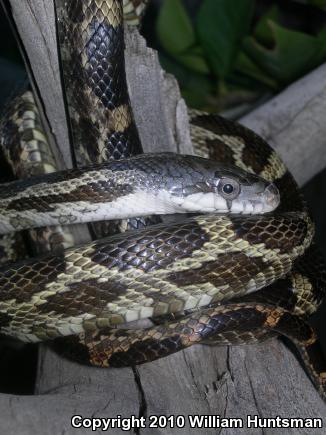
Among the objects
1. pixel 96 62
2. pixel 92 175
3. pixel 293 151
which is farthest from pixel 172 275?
pixel 293 151

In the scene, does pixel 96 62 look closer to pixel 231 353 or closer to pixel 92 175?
pixel 92 175

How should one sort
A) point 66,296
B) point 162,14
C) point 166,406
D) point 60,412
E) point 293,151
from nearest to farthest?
point 60,412
point 166,406
point 66,296
point 293,151
point 162,14

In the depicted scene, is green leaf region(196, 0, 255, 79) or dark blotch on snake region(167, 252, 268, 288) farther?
green leaf region(196, 0, 255, 79)

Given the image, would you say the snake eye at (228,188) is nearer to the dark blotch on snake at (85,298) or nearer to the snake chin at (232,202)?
the snake chin at (232,202)

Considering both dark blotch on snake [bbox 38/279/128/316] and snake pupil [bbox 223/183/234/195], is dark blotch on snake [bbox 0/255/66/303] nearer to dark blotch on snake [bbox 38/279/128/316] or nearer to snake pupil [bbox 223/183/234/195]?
dark blotch on snake [bbox 38/279/128/316]

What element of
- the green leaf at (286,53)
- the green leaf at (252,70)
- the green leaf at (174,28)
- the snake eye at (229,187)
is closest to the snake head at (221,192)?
the snake eye at (229,187)

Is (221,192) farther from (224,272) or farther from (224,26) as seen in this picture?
(224,26)

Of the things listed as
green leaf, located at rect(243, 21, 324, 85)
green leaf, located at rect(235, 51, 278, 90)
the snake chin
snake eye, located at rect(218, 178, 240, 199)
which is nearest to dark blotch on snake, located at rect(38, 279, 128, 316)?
the snake chin

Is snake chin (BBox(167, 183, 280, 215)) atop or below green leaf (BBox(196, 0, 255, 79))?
below
